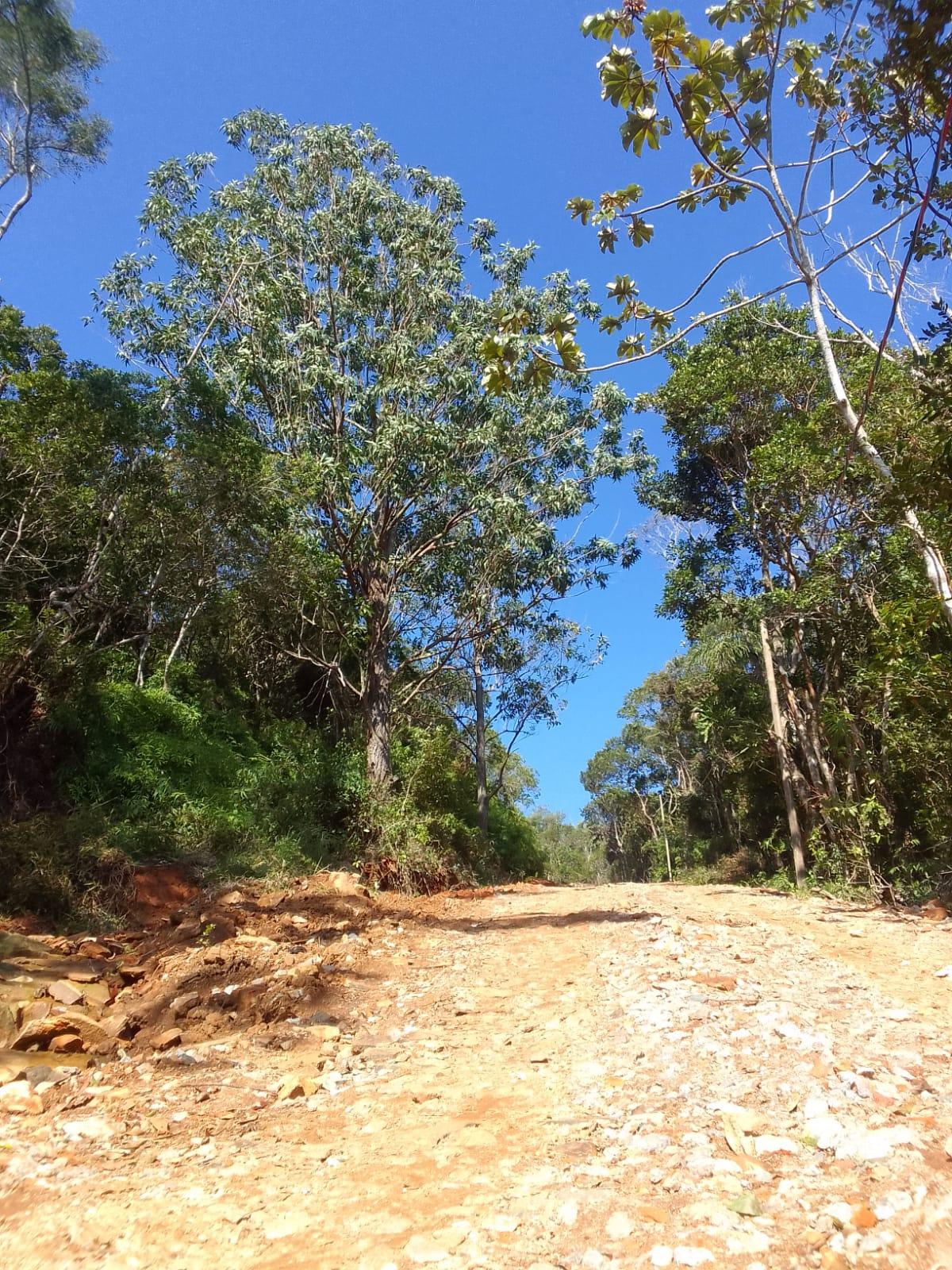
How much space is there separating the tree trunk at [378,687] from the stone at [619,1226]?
9493mm

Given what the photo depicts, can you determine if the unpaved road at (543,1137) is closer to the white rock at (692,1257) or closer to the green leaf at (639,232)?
the white rock at (692,1257)

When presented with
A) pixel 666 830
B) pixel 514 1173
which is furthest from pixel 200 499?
pixel 666 830

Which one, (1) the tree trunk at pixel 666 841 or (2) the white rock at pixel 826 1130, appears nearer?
(2) the white rock at pixel 826 1130

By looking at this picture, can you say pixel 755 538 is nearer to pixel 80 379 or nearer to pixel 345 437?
pixel 345 437

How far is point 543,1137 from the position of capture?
112 inches

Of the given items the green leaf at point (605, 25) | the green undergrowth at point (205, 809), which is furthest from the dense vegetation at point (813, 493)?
the green undergrowth at point (205, 809)

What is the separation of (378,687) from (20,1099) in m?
9.15

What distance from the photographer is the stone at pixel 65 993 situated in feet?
13.8

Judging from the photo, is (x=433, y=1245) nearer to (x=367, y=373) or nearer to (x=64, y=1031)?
(x=64, y=1031)

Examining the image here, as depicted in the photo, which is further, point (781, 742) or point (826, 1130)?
point (781, 742)

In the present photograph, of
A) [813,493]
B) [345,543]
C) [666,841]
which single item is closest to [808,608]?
[813,493]

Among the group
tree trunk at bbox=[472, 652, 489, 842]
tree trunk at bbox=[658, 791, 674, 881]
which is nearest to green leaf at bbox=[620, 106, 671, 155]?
tree trunk at bbox=[472, 652, 489, 842]

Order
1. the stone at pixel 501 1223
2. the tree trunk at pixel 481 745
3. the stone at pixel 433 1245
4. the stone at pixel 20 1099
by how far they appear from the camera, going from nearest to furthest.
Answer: the stone at pixel 433 1245 < the stone at pixel 501 1223 < the stone at pixel 20 1099 < the tree trunk at pixel 481 745

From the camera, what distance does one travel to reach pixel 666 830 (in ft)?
99.3
